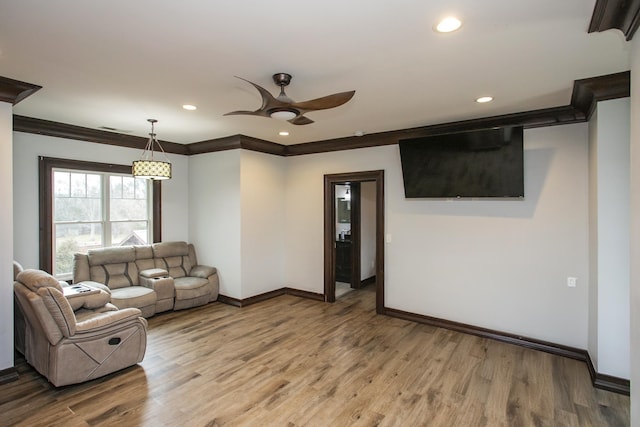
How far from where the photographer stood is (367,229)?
6.75m

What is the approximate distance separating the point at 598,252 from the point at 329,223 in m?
3.48

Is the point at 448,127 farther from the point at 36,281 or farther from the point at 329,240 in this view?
the point at 36,281

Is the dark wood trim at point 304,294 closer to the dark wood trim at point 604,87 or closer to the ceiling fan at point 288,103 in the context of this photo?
the ceiling fan at point 288,103

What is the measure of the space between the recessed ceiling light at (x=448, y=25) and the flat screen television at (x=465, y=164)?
208 cm

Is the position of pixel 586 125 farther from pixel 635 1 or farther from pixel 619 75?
pixel 635 1

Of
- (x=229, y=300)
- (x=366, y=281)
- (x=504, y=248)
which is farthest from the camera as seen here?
(x=366, y=281)

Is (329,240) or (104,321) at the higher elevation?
(329,240)

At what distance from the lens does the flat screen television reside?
3785mm

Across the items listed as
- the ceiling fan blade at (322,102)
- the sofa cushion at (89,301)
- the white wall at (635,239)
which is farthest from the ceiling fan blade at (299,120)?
the sofa cushion at (89,301)

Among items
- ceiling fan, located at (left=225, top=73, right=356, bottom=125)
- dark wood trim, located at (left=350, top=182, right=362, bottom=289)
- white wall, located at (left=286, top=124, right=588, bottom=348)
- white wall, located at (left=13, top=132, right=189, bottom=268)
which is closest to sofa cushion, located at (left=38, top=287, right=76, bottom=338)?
white wall, located at (left=13, top=132, right=189, bottom=268)

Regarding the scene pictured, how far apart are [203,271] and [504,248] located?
4.39 meters

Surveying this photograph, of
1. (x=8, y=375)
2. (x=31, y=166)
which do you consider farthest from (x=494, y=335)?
(x=31, y=166)

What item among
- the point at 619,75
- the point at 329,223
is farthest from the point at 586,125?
the point at 329,223

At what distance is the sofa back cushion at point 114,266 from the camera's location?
15.5ft
